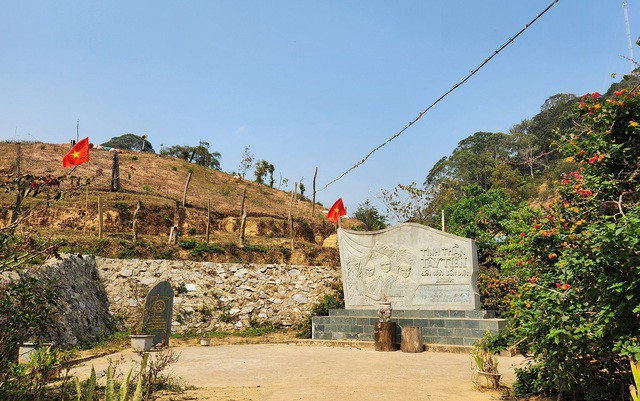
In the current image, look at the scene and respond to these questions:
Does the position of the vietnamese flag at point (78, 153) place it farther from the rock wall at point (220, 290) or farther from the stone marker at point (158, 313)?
the stone marker at point (158, 313)

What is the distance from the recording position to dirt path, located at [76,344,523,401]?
679cm

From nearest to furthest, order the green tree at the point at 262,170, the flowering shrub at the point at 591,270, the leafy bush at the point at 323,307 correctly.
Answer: the flowering shrub at the point at 591,270, the leafy bush at the point at 323,307, the green tree at the point at 262,170

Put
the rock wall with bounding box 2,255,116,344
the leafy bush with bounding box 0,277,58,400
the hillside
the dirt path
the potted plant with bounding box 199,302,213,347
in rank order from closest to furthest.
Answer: the leafy bush with bounding box 0,277,58,400, the dirt path, the rock wall with bounding box 2,255,116,344, the potted plant with bounding box 199,302,213,347, the hillside

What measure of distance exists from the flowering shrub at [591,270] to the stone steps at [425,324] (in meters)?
6.49

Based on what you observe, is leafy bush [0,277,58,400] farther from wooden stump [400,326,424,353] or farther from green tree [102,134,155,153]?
green tree [102,134,155,153]

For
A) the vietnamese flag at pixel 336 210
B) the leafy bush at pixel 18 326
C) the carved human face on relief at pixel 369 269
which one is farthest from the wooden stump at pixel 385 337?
the leafy bush at pixel 18 326

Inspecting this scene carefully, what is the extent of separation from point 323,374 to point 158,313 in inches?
239

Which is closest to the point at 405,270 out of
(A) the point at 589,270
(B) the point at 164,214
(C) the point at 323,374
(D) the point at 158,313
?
(C) the point at 323,374

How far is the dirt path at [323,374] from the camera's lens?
22.3 feet

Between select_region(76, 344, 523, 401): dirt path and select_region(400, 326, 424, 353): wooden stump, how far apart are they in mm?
318

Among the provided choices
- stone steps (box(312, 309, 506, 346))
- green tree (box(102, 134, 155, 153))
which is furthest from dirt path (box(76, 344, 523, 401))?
green tree (box(102, 134, 155, 153))

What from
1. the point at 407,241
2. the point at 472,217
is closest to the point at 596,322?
the point at 407,241

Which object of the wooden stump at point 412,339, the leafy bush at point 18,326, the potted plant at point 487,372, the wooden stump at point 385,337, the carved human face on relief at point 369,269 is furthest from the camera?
the carved human face on relief at point 369,269

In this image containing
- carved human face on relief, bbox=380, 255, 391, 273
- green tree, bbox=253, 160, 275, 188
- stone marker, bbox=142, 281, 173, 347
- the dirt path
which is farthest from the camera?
green tree, bbox=253, 160, 275, 188
